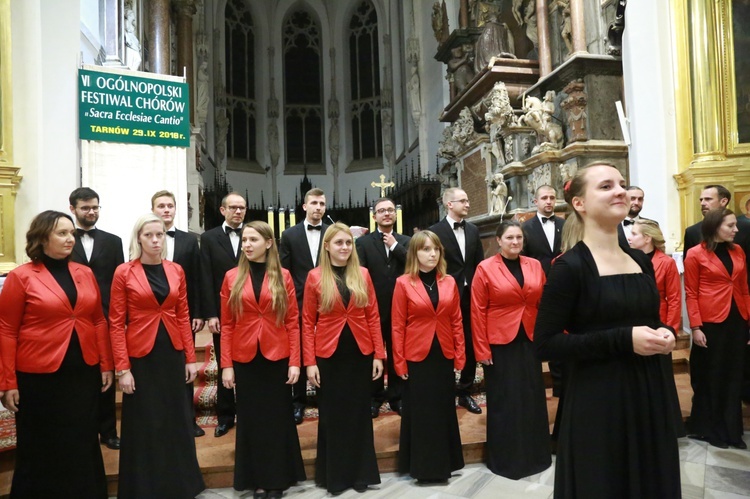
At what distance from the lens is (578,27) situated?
735 cm

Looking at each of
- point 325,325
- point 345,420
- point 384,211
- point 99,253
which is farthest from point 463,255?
point 99,253

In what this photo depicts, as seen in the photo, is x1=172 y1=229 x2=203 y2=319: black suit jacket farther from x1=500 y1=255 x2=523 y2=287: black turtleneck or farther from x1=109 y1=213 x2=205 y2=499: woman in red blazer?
x1=500 y1=255 x2=523 y2=287: black turtleneck

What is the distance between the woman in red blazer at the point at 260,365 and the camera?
3.29 meters

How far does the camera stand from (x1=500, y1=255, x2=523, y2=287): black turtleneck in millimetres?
3695

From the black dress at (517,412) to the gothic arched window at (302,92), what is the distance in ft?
59.4

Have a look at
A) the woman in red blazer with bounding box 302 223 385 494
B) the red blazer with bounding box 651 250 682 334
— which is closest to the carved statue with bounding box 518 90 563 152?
the red blazer with bounding box 651 250 682 334

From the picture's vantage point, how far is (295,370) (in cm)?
332

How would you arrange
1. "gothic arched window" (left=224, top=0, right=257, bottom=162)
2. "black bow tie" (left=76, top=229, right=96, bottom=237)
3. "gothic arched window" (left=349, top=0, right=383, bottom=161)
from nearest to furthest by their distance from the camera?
"black bow tie" (left=76, top=229, right=96, bottom=237)
"gothic arched window" (left=224, top=0, right=257, bottom=162)
"gothic arched window" (left=349, top=0, right=383, bottom=161)

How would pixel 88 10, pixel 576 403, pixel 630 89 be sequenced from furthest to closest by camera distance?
pixel 88 10 → pixel 630 89 → pixel 576 403

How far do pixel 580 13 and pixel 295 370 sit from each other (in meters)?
6.50

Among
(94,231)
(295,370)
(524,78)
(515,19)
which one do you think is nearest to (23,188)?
(94,231)

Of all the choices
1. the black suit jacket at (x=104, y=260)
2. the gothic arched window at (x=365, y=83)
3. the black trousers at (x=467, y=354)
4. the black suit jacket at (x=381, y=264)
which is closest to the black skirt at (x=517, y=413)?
the black trousers at (x=467, y=354)

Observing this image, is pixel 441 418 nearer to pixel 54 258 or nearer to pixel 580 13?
pixel 54 258

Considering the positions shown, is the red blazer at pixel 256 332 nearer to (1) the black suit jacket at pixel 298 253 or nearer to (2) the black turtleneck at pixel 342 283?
(2) the black turtleneck at pixel 342 283
